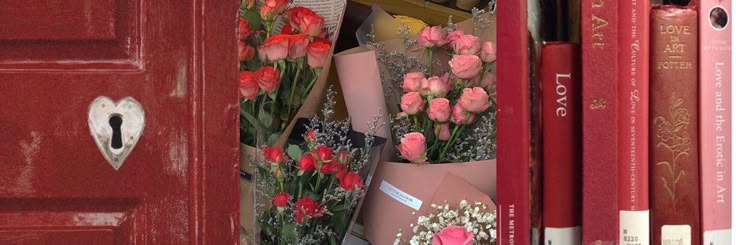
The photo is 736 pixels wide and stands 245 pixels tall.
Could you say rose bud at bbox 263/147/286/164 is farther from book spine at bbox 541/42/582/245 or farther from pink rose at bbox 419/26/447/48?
book spine at bbox 541/42/582/245

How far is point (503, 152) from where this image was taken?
117 centimetres

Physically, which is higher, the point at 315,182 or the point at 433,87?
the point at 433,87

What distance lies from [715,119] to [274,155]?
0.69 meters

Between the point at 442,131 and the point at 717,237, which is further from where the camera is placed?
the point at 442,131

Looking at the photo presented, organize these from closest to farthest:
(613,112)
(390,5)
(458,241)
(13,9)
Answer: (613,112), (13,9), (458,241), (390,5)

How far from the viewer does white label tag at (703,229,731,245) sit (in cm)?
117

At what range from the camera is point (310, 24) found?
66.4 inches

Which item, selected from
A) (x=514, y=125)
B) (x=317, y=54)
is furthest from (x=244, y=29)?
(x=514, y=125)

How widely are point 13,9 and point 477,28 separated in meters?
0.75

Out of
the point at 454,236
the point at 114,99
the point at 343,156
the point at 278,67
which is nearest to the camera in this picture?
the point at 114,99

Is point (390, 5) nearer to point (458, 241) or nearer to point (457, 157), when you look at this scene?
point (457, 157)

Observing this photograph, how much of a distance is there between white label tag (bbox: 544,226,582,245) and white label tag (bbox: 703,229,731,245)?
0.46 feet

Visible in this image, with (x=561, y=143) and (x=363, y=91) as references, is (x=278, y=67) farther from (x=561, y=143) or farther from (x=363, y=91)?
(x=561, y=143)

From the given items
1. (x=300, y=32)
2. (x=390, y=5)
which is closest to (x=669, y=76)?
(x=300, y=32)
